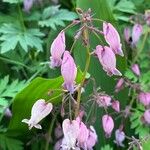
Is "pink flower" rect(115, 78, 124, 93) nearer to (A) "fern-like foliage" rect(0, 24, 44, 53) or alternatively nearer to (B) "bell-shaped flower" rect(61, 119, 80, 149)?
(A) "fern-like foliage" rect(0, 24, 44, 53)

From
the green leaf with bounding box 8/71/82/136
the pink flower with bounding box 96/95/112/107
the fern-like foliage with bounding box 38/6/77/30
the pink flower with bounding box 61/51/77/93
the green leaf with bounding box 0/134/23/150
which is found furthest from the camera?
the fern-like foliage with bounding box 38/6/77/30

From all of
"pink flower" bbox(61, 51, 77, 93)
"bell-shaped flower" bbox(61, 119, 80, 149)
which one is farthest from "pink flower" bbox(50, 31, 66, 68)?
"bell-shaped flower" bbox(61, 119, 80, 149)

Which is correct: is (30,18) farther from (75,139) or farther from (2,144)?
(75,139)

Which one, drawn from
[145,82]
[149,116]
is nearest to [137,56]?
[145,82]

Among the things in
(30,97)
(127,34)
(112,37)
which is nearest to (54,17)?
(127,34)

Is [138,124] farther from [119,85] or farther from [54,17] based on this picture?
[54,17]
